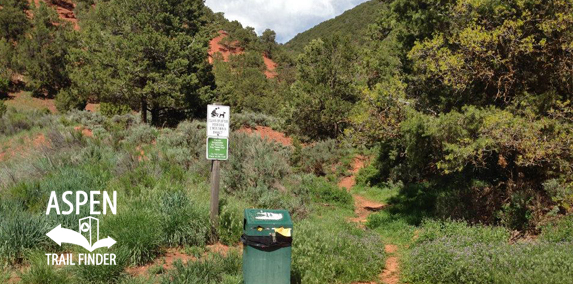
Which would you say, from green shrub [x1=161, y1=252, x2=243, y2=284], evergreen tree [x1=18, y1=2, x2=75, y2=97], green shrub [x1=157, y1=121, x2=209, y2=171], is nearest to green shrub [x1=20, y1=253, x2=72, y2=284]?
green shrub [x1=161, y1=252, x2=243, y2=284]

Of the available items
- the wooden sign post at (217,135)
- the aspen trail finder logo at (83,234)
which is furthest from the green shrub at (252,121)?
the wooden sign post at (217,135)

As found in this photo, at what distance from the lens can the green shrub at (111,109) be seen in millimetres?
22781

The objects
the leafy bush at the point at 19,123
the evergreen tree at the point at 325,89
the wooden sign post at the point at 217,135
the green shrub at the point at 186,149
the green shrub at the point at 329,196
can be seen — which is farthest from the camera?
the evergreen tree at the point at 325,89

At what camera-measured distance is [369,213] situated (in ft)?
37.6

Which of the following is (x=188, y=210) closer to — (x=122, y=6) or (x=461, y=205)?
(x=461, y=205)

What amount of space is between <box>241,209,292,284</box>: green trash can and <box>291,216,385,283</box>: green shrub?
3.16ft

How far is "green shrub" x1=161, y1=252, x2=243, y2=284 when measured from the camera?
4867 mm

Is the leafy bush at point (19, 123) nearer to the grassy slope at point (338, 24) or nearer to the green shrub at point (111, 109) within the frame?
the green shrub at point (111, 109)

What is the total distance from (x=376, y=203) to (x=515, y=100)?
5.91 metres

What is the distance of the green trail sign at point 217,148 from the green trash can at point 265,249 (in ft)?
6.47

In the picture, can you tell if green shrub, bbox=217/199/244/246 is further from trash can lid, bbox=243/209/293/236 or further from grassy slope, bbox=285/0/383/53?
grassy slope, bbox=285/0/383/53

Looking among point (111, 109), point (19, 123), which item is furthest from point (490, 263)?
point (111, 109)

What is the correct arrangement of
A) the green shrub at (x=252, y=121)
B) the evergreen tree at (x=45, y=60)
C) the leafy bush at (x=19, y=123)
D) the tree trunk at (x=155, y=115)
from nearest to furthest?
the leafy bush at (x=19, y=123), the tree trunk at (x=155, y=115), the green shrub at (x=252, y=121), the evergreen tree at (x=45, y=60)

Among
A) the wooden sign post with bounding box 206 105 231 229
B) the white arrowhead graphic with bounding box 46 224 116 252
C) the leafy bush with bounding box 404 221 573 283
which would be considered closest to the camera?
the leafy bush with bounding box 404 221 573 283
